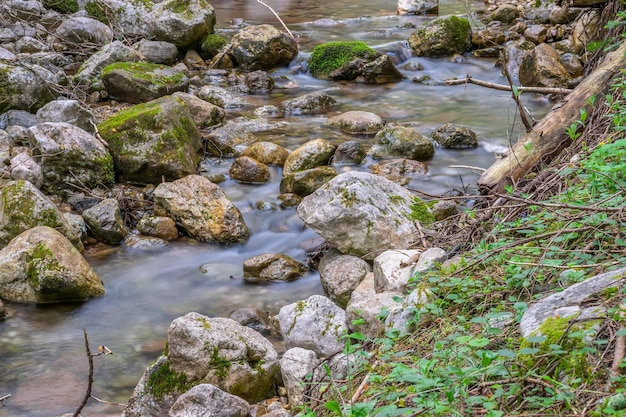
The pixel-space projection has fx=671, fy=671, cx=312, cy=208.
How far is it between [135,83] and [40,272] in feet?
18.1

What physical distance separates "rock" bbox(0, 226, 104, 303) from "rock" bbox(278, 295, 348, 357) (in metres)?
2.14

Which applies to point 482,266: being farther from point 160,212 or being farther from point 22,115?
point 22,115

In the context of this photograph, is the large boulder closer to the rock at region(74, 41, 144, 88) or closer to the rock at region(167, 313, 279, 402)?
the rock at region(74, 41, 144, 88)

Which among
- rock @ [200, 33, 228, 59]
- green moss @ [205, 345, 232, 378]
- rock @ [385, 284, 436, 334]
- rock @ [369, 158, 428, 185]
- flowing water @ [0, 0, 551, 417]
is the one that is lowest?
flowing water @ [0, 0, 551, 417]

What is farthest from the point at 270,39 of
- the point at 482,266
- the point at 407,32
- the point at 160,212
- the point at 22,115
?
the point at 482,266

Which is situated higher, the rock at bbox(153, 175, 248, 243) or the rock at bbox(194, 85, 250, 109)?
the rock at bbox(194, 85, 250, 109)

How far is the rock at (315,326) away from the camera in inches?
175

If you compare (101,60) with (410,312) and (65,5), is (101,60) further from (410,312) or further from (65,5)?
(410,312)

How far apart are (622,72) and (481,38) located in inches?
367

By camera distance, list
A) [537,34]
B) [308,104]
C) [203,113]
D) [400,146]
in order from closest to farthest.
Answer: [400,146], [203,113], [308,104], [537,34]

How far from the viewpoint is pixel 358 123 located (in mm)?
9859

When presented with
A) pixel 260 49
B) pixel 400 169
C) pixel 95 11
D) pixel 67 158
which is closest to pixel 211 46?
pixel 260 49

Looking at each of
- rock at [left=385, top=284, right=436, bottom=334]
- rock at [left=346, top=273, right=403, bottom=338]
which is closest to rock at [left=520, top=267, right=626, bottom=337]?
rock at [left=385, top=284, right=436, bottom=334]

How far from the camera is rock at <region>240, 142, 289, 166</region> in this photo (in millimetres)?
8578
